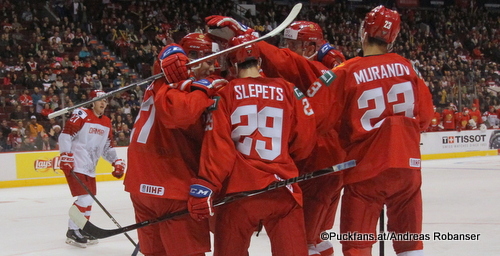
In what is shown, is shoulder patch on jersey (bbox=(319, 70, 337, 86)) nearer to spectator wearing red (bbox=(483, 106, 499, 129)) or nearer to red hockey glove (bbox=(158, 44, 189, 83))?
red hockey glove (bbox=(158, 44, 189, 83))

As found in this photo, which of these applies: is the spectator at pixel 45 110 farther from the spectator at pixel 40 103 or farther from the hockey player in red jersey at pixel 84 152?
the hockey player in red jersey at pixel 84 152

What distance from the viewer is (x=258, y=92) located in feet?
9.53

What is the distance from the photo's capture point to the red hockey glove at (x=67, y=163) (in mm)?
5875

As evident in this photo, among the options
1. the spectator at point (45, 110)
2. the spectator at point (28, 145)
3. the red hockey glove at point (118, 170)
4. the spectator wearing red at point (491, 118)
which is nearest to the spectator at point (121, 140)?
the spectator at point (45, 110)

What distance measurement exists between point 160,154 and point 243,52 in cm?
64

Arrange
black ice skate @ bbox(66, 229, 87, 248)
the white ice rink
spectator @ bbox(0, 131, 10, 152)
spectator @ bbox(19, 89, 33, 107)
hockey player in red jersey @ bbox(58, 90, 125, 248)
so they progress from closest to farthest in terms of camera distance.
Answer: the white ice rink
black ice skate @ bbox(66, 229, 87, 248)
hockey player in red jersey @ bbox(58, 90, 125, 248)
spectator @ bbox(0, 131, 10, 152)
spectator @ bbox(19, 89, 33, 107)

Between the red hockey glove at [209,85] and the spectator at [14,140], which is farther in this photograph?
the spectator at [14,140]

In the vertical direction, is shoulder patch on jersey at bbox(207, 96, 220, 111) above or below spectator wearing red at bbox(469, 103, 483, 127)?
above

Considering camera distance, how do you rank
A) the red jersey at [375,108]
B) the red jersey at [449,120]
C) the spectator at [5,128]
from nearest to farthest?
the red jersey at [375,108] < the spectator at [5,128] < the red jersey at [449,120]

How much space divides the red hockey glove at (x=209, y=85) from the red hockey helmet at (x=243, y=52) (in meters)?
0.12

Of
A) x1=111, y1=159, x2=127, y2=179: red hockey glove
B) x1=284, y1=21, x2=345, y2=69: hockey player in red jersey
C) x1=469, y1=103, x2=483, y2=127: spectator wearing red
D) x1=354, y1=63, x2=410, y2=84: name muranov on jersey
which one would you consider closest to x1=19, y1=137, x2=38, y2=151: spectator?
x1=111, y1=159, x2=127, y2=179: red hockey glove

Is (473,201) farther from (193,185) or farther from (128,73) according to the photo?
(128,73)

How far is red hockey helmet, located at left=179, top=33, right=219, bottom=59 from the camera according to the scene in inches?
128

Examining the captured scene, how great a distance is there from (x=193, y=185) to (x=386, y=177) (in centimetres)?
99
